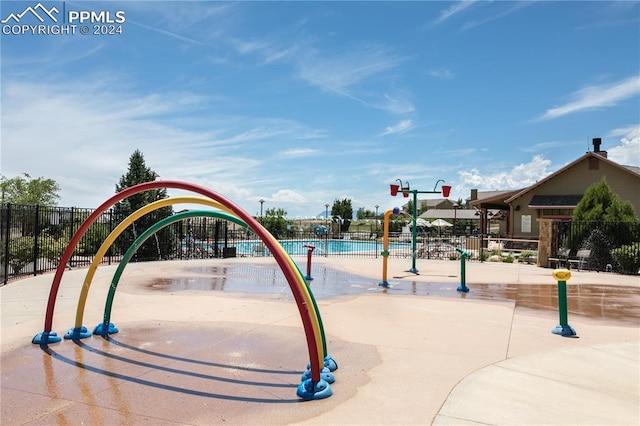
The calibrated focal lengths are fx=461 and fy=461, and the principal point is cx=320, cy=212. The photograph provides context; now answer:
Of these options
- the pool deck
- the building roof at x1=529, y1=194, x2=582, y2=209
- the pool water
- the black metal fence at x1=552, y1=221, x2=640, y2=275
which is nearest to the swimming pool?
the pool water

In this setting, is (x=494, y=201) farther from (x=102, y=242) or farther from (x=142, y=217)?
(x=102, y=242)

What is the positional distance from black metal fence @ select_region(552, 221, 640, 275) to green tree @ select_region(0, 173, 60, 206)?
36.4m

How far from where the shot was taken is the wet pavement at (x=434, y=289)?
987cm

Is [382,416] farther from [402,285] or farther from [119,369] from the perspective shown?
[402,285]

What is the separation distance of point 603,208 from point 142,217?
20.1 meters

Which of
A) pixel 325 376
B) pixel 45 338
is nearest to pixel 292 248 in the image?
pixel 45 338

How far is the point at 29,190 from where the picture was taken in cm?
3766

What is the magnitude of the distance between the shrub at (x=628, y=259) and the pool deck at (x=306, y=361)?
26.3 feet

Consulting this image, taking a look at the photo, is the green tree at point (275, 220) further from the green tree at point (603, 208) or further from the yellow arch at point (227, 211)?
the yellow arch at point (227, 211)

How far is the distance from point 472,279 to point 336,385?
33.8 ft

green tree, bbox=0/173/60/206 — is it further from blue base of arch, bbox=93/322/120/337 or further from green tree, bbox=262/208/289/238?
blue base of arch, bbox=93/322/120/337

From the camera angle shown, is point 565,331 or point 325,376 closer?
point 325,376

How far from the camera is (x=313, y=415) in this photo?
4105 mm

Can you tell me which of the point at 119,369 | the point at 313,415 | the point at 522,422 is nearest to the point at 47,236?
the point at 119,369
